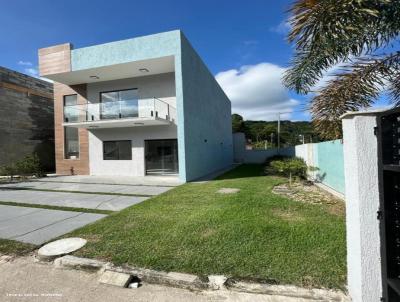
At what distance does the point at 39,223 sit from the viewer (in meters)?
6.04

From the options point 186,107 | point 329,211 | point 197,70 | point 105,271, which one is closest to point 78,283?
point 105,271

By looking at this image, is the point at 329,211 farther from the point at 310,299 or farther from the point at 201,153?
the point at 201,153

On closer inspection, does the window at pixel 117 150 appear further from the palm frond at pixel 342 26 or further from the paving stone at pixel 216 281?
the paving stone at pixel 216 281

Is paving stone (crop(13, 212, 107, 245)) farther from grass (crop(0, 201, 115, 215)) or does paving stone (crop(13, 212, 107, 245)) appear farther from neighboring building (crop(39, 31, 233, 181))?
neighboring building (crop(39, 31, 233, 181))

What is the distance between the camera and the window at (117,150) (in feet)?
53.7

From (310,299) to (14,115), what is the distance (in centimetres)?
2204

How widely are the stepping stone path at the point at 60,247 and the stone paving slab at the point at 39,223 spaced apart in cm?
41

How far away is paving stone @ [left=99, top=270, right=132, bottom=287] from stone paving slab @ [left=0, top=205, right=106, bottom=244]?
2173 millimetres

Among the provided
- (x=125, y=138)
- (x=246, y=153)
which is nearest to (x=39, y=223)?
(x=125, y=138)

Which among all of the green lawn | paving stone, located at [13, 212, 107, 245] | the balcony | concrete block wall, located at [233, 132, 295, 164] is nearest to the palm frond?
the green lawn

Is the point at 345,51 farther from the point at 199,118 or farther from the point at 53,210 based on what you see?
the point at 199,118

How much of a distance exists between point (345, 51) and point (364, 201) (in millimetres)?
3335

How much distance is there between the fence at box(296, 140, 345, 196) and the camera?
8.09 metres

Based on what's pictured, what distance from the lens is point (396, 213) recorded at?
2338 millimetres
